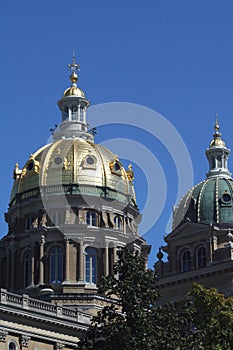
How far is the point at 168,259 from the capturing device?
103 metres

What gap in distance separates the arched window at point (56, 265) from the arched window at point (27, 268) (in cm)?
212

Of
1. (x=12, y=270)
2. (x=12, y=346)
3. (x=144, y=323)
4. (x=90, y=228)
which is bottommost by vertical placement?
(x=144, y=323)

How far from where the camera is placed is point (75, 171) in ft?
345

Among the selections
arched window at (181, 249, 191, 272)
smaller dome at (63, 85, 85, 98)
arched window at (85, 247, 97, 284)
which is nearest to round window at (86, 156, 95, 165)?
arched window at (85, 247, 97, 284)

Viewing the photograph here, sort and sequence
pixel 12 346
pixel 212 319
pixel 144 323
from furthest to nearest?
1. pixel 12 346
2. pixel 212 319
3. pixel 144 323

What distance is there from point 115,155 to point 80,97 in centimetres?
853

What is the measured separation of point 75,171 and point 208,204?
521 inches

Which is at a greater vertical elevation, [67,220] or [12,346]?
[67,220]

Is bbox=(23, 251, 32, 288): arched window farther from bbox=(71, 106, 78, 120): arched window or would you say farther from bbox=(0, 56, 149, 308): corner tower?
bbox=(71, 106, 78, 120): arched window

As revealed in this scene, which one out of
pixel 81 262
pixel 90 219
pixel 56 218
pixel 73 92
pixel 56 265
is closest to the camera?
pixel 81 262

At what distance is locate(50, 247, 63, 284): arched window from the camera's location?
334 ft

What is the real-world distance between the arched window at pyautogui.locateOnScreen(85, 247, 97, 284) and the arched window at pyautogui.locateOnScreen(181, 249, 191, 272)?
8.27 meters

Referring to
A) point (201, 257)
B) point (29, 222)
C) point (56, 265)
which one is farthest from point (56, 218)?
point (201, 257)

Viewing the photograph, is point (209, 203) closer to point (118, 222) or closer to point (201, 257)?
point (201, 257)
